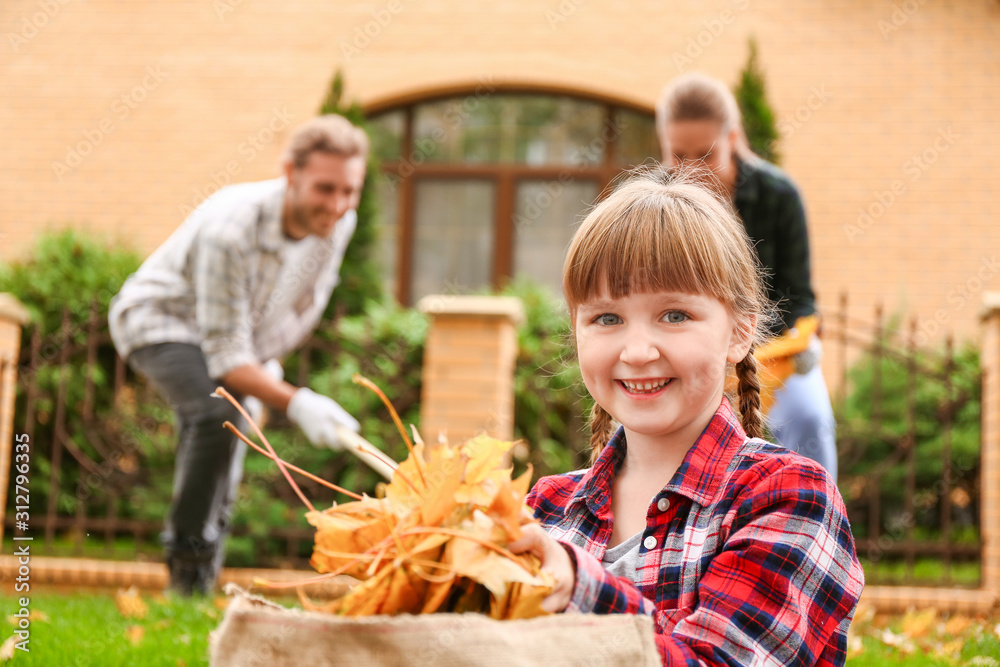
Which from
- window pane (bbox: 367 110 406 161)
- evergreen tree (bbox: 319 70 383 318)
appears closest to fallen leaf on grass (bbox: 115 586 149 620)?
evergreen tree (bbox: 319 70 383 318)

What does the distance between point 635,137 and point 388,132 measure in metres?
2.45

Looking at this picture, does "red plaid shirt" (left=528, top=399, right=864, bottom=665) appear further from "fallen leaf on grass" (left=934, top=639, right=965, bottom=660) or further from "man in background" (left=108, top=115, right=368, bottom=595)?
"man in background" (left=108, top=115, right=368, bottom=595)

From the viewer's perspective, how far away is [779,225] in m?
3.38

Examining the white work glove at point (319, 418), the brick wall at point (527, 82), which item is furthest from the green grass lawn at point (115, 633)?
the brick wall at point (527, 82)

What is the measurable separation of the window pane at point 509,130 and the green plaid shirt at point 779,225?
6.03 metres

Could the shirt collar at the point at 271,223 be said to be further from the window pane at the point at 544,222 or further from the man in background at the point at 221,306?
the window pane at the point at 544,222

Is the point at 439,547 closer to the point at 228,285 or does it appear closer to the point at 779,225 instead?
the point at 779,225

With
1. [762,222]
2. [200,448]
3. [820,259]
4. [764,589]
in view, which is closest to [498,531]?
[764,589]

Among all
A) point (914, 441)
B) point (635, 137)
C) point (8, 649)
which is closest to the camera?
point (8, 649)

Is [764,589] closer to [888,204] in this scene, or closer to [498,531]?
[498,531]

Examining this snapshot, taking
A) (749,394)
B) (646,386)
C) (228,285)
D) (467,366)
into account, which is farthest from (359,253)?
(646,386)

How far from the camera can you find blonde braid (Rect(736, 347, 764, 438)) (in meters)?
1.82

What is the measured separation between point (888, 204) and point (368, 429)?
5299 millimetres

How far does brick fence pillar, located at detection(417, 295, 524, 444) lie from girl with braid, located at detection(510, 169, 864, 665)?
355 centimetres
